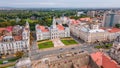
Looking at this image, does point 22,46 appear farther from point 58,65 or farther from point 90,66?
point 90,66

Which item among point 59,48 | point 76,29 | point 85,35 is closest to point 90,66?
point 59,48

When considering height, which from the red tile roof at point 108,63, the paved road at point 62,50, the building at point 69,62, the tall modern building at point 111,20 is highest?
the tall modern building at point 111,20

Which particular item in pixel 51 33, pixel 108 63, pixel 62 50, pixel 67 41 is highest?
pixel 51 33

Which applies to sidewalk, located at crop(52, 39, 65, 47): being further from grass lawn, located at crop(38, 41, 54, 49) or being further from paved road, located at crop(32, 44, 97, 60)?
paved road, located at crop(32, 44, 97, 60)

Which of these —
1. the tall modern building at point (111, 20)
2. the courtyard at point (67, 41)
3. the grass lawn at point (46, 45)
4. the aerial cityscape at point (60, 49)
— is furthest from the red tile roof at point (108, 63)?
the tall modern building at point (111, 20)

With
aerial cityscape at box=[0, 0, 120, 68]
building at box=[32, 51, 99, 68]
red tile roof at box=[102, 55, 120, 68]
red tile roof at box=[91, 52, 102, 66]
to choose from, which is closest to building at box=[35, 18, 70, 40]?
aerial cityscape at box=[0, 0, 120, 68]

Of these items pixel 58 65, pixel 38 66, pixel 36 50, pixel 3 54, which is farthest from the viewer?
pixel 36 50

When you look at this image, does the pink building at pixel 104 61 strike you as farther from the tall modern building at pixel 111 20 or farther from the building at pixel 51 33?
the tall modern building at pixel 111 20

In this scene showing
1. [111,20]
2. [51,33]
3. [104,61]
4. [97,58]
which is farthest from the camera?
[111,20]

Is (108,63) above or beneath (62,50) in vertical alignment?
above

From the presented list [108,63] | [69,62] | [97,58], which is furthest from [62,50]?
[108,63]

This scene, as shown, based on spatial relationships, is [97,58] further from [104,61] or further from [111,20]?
[111,20]
